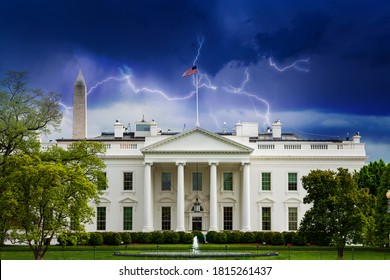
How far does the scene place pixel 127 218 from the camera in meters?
74.9

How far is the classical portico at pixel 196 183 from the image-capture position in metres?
71.8

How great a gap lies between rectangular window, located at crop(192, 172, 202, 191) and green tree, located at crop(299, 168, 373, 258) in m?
22.9

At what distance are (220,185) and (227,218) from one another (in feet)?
10.3

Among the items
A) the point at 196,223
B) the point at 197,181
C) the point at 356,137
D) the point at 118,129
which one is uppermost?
the point at 118,129

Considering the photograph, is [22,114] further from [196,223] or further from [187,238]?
[196,223]

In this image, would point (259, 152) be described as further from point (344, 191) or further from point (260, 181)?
point (344, 191)

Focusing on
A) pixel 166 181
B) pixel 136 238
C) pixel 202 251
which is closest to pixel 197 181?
pixel 166 181

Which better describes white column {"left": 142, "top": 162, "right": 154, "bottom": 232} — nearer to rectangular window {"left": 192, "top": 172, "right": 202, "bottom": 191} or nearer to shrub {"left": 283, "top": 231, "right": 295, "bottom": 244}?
rectangular window {"left": 192, "top": 172, "right": 202, "bottom": 191}

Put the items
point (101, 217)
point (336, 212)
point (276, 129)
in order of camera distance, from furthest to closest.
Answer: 1. point (276, 129)
2. point (101, 217)
3. point (336, 212)

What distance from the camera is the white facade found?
243ft

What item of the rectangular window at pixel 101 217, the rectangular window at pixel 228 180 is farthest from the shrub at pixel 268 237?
the rectangular window at pixel 101 217

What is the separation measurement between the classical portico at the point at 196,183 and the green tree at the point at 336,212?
18.5 meters

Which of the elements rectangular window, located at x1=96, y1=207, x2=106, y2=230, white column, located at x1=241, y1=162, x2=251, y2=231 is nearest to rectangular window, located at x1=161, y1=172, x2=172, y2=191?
rectangular window, located at x1=96, y1=207, x2=106, y2=230
